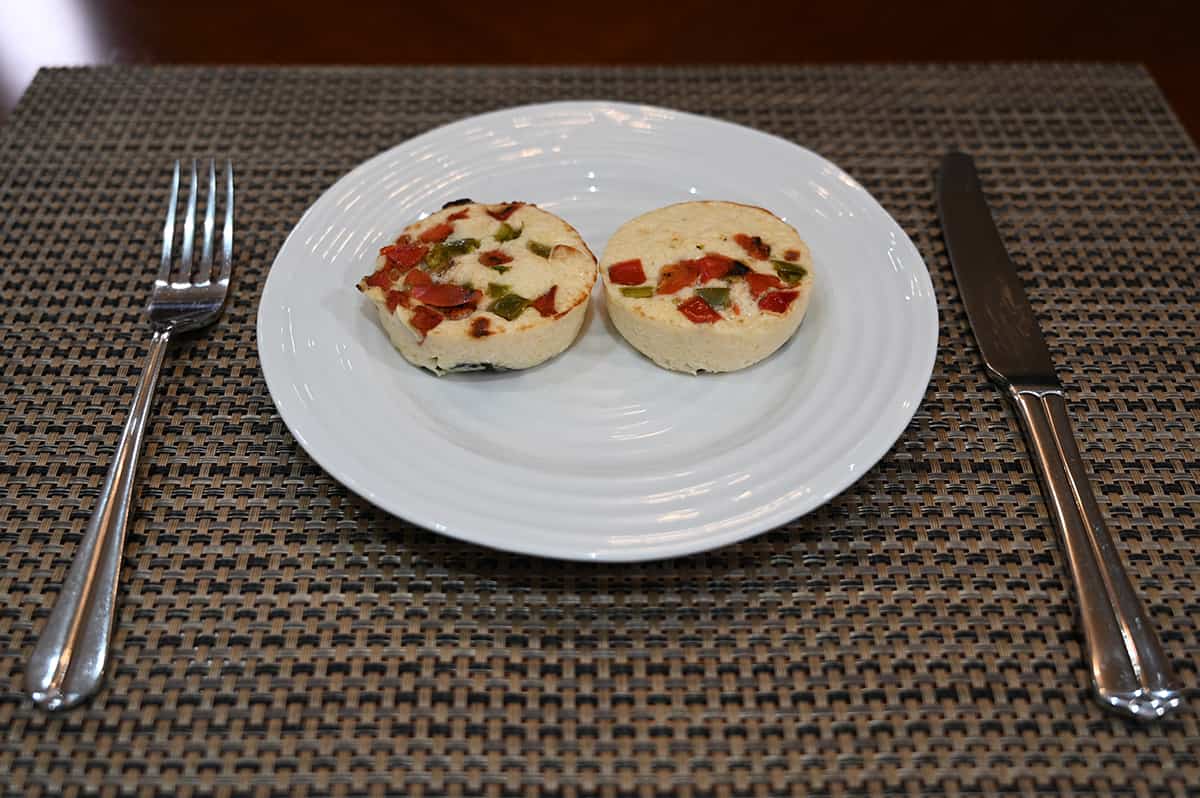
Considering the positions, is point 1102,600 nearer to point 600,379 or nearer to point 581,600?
point 581,600

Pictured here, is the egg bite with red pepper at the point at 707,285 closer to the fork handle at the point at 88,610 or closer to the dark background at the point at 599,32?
the fork handle at the point at 88,610

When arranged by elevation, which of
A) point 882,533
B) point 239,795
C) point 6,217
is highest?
point 6,217

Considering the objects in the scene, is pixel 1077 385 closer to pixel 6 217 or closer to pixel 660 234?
pixel 660 234

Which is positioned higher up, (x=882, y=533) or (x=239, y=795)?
(x=239, y=795)

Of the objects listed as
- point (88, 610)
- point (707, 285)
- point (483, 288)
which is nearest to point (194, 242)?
point (483, 288)

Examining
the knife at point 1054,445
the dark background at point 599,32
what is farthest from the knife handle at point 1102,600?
the dark background at point 599,32

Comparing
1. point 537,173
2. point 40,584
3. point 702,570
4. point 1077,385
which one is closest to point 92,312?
point 40,584

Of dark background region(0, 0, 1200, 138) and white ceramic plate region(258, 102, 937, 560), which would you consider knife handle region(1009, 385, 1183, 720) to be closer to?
white ceramic plate region(258, 102, 937, 560)
